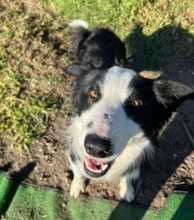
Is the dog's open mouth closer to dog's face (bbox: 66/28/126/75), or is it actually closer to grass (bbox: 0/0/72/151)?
dog's face (bbox: 66/28/126/75)

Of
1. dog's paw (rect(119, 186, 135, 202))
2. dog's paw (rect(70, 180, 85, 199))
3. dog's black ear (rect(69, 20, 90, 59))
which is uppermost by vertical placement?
dog's black ear (rect(69, 20, 90, 59))

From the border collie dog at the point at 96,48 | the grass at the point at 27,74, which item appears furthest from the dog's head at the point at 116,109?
the grass at the point at 27,74

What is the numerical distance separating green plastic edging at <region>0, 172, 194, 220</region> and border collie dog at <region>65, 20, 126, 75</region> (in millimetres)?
1255

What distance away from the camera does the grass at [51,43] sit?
17.3ft

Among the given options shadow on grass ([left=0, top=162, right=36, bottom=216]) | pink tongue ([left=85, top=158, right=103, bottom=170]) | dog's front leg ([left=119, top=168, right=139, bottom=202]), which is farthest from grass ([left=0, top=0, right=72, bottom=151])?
pink tongue ([left=85, top=158, right=103, bottom=170])

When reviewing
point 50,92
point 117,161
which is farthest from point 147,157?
point 50,92

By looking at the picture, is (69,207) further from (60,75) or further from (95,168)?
(60,75)

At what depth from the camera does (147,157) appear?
4.65 metres

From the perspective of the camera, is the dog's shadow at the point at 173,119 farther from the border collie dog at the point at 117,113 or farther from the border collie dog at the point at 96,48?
the border collie dog at the point at 96,48

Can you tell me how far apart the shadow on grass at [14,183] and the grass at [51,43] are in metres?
0.26

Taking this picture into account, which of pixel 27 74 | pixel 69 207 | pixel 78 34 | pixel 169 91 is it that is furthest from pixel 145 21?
pixel 69 207

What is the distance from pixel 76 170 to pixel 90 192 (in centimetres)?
34

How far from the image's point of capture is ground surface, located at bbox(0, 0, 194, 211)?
499cm

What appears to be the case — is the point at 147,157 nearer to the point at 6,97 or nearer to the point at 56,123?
the point at 56,123
